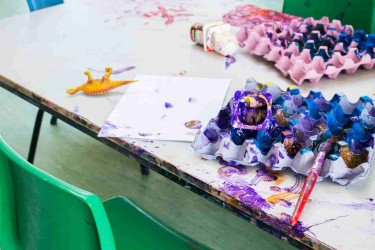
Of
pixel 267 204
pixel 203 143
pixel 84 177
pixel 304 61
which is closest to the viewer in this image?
pixel 267 204

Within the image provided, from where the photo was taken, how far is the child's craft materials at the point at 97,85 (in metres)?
1.12

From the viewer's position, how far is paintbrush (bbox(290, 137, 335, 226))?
76cm

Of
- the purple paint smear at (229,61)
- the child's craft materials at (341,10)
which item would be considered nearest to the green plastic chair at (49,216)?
the purple paint smear at (229,61)

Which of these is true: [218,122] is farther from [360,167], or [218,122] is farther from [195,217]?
[195,217]

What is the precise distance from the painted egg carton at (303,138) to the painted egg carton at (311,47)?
→ 0.20 meters

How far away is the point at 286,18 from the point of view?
59.4 inches

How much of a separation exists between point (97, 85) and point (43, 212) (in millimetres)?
418

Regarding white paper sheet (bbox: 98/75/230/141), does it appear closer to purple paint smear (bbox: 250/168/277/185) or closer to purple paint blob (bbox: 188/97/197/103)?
purple paint blob (bbox: 188/97/197/103)

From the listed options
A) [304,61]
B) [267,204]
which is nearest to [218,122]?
[267,204]

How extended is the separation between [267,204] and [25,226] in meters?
0.43

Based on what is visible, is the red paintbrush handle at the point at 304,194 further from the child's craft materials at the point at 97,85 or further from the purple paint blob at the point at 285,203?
the child's craft materials at the point at 97,85

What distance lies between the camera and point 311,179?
80cm

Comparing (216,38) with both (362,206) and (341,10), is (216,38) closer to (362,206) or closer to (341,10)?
(341,10)

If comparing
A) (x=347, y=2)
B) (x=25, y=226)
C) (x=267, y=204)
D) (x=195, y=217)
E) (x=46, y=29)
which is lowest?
(x=195, y=217)
